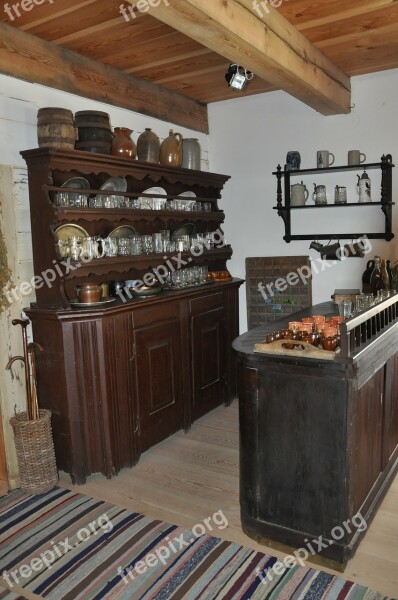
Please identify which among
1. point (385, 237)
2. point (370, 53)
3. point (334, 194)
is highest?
point (370, 53)

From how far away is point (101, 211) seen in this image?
2.86 meters

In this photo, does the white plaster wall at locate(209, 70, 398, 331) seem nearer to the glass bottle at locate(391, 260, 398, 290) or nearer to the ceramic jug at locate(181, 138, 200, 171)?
the glass bottle at locate(391, 260, 398, 290)

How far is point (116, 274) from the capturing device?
10.8 ft

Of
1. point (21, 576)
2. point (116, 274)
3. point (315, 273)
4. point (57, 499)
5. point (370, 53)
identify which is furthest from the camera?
point (315, 273)

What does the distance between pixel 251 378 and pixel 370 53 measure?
2.28 meters

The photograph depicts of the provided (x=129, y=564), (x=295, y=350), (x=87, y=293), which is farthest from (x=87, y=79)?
(x=129, y=564)

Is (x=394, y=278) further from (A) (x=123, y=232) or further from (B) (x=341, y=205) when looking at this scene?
(A) (x=123, y=232)

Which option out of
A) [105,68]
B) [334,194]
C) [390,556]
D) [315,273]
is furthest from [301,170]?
[390,556]

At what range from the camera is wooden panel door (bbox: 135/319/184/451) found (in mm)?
3018

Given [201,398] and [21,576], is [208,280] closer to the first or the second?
[201,398]

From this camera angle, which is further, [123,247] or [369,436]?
[123,247]

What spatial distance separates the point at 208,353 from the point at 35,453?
57.2 inches

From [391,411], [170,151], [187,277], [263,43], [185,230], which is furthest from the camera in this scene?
[185,230]

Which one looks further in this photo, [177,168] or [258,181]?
[258,181]
